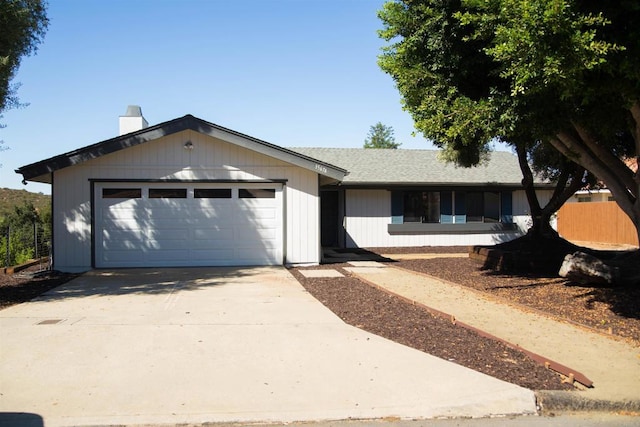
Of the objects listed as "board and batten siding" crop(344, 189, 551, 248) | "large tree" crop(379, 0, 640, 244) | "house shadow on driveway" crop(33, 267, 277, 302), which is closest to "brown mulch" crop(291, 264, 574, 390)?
"house shadow on driveway" crop(33, 267, 277, 302)

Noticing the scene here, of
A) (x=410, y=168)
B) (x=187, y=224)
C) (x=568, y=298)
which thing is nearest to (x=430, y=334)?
(x=568, y=298)

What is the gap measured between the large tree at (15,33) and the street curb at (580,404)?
10.6 metres

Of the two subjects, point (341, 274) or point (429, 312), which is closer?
point (429, 312)

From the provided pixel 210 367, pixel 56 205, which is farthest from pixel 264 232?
pixel 210 367

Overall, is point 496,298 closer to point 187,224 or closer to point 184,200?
point 187,224

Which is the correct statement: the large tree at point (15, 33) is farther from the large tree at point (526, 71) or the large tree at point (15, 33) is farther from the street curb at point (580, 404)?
the street curb at point (580, 404)

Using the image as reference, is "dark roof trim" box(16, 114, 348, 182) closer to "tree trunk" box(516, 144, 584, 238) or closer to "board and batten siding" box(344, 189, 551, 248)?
"tree trunk" box(516, 144, 584, 238)

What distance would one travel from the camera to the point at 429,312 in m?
8.58

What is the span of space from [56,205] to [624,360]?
1297 centimetres

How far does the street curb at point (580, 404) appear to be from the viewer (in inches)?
193

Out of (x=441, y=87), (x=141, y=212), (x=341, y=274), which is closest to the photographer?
(x=441, y=87)

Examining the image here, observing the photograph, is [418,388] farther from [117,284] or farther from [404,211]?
[404,211]

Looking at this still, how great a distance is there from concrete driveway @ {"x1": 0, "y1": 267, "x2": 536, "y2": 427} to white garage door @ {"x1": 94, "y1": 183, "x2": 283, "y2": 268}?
17.5ft

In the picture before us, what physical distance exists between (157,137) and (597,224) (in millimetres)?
20016
